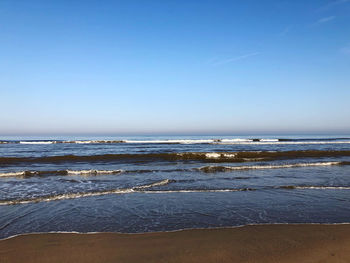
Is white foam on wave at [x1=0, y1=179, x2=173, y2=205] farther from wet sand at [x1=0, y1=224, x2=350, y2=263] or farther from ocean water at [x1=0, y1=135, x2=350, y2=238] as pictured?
wet sand at [x1=0, y1=224, x2=350, y2=263]

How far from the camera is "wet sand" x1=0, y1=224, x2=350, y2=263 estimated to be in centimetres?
382

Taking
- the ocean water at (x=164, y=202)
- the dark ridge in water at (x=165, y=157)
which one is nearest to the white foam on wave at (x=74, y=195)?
the ocean water at (x=164, y=202)

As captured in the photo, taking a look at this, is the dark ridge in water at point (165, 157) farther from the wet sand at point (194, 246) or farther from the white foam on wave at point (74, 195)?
the wet sand at point (194, 246)

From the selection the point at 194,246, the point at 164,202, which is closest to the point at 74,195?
the point at 164,202

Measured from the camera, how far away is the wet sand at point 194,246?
12.5 ft

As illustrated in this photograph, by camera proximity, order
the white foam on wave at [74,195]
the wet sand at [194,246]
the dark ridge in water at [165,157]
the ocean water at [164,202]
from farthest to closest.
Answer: the dark ridge in water at [165,157], the white foam on wave at [74,195], the ocean water at [164,202], the wet sand at [194,246]

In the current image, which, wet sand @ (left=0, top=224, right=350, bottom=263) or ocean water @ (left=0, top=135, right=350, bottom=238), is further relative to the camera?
ocean water @ (left=0, top=135, right=350, bottom=238)

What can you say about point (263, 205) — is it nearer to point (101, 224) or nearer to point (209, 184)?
point (209, 184)

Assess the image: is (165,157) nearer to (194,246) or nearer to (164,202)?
(164,202)

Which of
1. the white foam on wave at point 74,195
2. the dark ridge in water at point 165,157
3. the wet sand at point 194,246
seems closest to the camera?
the wet sand at point 194,246

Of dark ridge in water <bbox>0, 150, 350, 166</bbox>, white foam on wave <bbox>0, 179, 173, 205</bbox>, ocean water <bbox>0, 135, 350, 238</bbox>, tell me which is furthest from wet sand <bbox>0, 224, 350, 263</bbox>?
dark ridge in water <bbox>0, 150, 350, 166</bbox>

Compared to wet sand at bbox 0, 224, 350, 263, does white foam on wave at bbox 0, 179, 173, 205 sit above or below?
below

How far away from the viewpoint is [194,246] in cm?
420

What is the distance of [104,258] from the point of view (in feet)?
12.7
